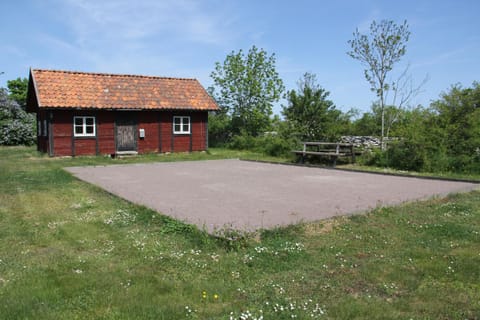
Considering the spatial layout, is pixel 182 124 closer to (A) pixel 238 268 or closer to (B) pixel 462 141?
(B) pixel 462 141

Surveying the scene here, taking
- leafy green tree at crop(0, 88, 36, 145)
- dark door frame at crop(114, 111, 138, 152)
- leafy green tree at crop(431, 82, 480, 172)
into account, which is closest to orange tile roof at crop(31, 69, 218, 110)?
dark door frame at crop(114, 111, 138, 152)

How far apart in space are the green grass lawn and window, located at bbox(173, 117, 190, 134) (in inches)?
619

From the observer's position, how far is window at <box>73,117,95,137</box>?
1964cm

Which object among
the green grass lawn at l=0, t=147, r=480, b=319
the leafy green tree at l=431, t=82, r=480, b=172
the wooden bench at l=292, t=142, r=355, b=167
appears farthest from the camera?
the wooden bench at l=292, t=142, r=355, b=167

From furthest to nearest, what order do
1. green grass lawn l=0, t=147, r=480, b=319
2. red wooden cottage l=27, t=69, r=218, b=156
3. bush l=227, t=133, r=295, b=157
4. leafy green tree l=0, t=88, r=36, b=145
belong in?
leafy green tree l=0, t=88, r=36, b=145
red wooden cottage l=27, t=69, r=218, b=156
bush l=227, t=133, r=295, b=157
green grass lawn l=0, t=147, r=480, b=319

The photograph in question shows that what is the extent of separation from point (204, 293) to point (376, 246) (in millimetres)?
2518

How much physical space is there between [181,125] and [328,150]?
941 cm

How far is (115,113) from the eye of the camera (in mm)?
20547

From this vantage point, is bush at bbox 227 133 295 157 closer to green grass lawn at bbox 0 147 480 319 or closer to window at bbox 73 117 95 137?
window at bbox 73 117 95 137

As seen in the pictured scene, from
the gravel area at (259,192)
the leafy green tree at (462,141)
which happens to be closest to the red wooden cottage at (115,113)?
the gravel area at (259,192)

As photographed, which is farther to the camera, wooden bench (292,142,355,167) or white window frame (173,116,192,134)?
white window frame (173,116,192,134)

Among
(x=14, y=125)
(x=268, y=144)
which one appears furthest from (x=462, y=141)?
(x=14, y=125)

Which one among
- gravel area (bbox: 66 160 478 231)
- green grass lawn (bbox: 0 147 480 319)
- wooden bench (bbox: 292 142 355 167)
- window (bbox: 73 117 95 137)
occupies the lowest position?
green grass lawn (bbox: 0 147 480 319)

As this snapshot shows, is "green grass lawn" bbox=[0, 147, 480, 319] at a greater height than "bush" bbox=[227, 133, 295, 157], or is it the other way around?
"bush" bbox=[227, 133, 295, 157]
